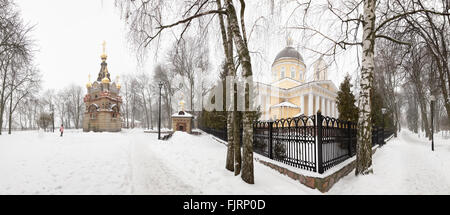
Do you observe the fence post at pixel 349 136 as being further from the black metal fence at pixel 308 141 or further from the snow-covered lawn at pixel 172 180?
the snow-covered lawn at pixel 172 180

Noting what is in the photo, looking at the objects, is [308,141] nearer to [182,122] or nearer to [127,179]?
[127,179]

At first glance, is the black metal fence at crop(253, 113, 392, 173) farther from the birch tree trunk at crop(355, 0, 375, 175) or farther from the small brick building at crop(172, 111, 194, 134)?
the small brick building at crop(172, 111, 194, 134)

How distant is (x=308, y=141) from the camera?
15.3 ft

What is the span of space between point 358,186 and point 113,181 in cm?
623

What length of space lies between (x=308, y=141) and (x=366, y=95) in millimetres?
2281

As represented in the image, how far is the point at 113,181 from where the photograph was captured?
459cm

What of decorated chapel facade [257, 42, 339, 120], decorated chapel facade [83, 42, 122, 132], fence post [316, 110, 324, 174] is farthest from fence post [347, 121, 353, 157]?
decorated chapel facade [83, 42, 122, 132]

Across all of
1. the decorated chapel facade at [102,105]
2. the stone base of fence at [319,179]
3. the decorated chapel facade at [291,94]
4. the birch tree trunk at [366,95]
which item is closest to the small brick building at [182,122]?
the decorated chapel facade at [291,94]

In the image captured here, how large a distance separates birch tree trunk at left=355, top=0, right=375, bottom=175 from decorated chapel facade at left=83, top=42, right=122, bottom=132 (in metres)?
30.0

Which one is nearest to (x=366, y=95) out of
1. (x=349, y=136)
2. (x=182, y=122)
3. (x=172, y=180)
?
(x=349, y=136)

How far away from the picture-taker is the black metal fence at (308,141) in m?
4.48
